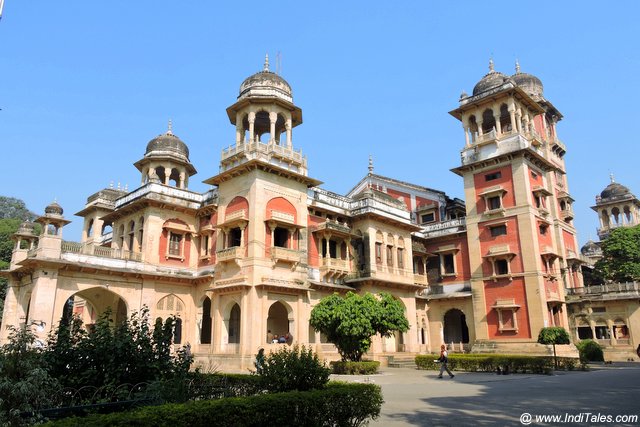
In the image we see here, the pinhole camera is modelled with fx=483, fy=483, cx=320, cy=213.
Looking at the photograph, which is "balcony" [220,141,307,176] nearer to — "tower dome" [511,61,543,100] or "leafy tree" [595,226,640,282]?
"tower dome" [511,61,543,100]

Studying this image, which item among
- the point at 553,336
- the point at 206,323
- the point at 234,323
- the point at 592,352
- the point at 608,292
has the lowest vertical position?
the point at 592,352

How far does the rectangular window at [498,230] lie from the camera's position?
34.3 meters

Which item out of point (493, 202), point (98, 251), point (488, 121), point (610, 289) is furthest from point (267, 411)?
point (488, 121)

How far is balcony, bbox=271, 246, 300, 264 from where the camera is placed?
2655cm

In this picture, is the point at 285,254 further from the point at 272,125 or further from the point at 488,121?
the point at 488,121

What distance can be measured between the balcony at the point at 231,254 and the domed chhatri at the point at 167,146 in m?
12.5

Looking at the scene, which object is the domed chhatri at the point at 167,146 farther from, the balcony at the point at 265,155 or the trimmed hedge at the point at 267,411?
the trimmed hedge at the point at 267,411

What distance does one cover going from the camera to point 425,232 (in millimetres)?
39250

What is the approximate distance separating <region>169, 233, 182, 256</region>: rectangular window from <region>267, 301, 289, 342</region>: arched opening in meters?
6.86

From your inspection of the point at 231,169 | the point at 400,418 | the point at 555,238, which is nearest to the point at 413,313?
the point at 555,238

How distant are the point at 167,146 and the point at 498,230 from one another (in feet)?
82.5

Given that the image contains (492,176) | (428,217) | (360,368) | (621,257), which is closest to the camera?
(360,368)

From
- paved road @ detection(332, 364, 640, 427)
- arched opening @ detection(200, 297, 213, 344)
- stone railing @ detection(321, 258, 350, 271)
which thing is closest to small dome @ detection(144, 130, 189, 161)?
arched opening @ detection(200, 297, 213, 344)

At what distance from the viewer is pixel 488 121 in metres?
39.4
